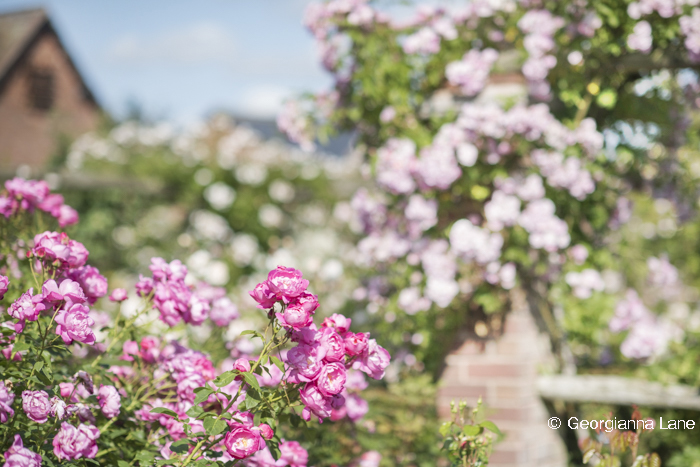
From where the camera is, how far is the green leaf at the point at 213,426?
4.30 ft

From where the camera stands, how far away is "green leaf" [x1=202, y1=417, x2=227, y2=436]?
4.30 ft

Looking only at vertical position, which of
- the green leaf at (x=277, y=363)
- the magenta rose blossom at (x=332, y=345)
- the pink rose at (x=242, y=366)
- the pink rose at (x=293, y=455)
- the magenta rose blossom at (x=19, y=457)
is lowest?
the magenta rose blossom at (x=19, y=457)

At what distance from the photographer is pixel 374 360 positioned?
1.44 metres

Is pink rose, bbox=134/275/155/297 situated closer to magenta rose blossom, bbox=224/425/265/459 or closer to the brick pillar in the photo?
magenta rose blossom, bbox=224/425/265/459

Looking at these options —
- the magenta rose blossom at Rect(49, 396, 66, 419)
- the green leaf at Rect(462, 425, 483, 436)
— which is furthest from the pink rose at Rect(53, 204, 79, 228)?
the green leaf at Rect(462, 425, 483, 436)

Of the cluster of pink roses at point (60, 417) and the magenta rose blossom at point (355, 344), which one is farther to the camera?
the magenta rose blossom at point (355, 344)

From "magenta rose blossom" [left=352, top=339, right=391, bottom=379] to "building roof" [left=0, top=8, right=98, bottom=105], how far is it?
17332 mm

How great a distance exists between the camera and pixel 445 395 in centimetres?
317

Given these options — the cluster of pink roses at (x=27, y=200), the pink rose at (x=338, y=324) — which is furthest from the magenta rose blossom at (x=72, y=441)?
the cluster of pink roses at (x=27, y=200)

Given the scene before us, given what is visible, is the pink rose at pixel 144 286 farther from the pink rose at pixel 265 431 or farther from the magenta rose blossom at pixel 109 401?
the pink rose at pixel 265 431

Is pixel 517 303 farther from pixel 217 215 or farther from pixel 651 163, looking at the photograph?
pixel 217 215

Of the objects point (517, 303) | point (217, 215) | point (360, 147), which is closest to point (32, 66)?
point (217, 215)

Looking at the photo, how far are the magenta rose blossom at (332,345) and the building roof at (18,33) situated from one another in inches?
682

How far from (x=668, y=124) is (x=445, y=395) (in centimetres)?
184
